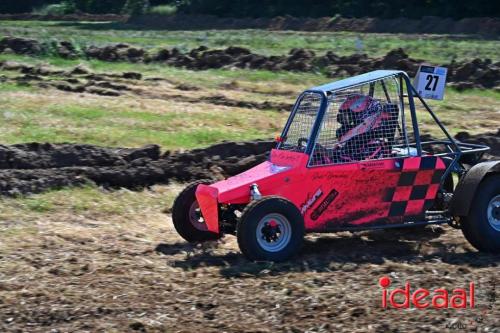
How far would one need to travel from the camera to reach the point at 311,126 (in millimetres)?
9711

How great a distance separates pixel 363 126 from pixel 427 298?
2433mm

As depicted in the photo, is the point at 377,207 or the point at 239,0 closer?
the point at 377,207

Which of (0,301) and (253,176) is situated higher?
(253,176)

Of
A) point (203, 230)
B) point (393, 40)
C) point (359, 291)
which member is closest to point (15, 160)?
point (203, 230)

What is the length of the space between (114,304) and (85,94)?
1425 cm

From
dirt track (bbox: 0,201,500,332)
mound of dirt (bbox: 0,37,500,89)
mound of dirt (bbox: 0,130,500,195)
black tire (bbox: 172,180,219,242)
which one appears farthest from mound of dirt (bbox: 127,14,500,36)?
black tire (bbox: 172,180,219,242)

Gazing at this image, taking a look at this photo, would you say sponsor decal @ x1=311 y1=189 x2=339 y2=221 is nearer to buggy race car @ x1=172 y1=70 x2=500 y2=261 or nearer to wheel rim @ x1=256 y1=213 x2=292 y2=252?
buggy race car @ x1=172 y1=70 x2=500 y2=261

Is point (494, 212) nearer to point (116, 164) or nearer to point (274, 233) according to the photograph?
point (274, 233)

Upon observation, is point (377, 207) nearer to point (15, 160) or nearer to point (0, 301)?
point (0, 301)

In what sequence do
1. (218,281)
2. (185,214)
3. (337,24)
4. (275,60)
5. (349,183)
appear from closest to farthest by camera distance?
(218,281)
(349,183)
(185,214)
(275,60)
(337,24)

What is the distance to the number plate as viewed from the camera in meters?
10.2

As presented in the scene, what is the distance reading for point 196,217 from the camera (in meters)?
10.1

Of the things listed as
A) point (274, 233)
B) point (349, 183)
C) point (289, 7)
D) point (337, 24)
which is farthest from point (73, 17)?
point (274, 233)

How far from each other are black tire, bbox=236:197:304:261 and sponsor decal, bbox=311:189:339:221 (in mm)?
399
